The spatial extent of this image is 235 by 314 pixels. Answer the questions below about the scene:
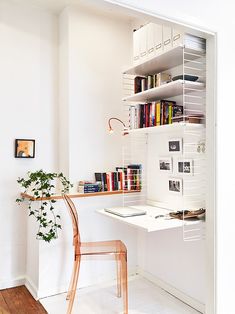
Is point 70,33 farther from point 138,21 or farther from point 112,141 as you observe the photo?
point 112,141

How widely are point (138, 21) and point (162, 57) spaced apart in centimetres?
120

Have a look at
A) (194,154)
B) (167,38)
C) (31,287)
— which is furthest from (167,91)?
(31,287)

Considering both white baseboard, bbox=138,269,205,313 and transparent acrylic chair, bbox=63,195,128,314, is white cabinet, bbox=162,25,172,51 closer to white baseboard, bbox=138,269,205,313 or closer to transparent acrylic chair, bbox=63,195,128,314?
transparent acrylic chair, bbox=63,195,128,314

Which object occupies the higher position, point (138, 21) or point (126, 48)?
point (138, 21)

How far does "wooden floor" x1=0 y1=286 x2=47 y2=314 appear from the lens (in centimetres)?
245

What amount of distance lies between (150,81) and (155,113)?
298 millimetres

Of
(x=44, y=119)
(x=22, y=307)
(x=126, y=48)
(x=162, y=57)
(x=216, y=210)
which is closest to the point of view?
(x=216, y=210)

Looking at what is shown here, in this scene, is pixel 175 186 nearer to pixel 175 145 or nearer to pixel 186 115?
pixel 175 145

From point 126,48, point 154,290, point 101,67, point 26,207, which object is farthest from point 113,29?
point 154,290

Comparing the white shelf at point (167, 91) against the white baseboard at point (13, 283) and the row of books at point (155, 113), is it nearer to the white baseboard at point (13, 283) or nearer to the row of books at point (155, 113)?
the row of books at point (155, 113)

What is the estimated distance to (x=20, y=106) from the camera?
303 centimetres

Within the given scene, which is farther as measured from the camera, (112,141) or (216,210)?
(112,141)

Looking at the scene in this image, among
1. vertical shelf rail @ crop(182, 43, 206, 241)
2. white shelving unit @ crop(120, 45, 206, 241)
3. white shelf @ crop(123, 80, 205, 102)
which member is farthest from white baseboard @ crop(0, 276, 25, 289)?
white shelf @ crop(123, 80, 205, 102)

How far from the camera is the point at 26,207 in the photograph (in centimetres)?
299
